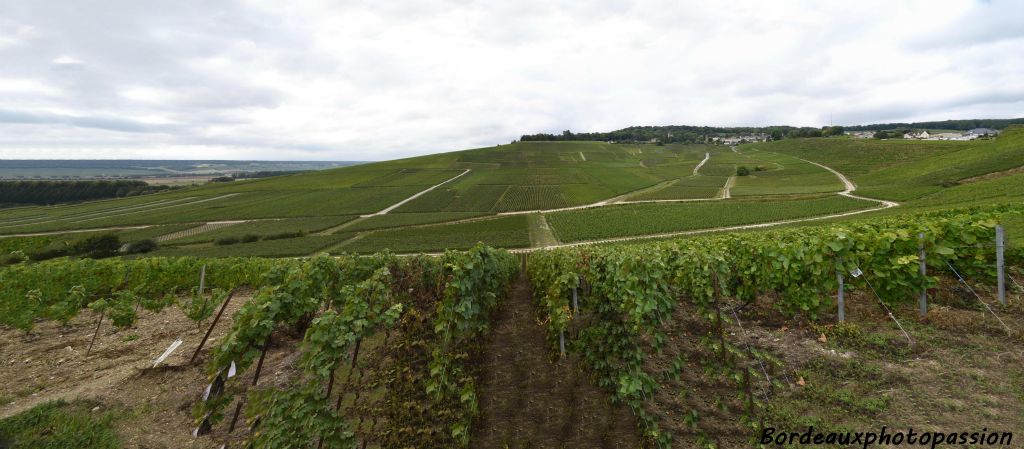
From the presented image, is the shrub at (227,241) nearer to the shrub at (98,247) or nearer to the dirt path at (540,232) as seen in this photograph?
the shrub at (98,247)

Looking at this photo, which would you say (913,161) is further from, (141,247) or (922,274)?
(141,247)

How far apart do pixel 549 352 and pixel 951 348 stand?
6.82 meters

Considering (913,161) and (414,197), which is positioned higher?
(913,161)

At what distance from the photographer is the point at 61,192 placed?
108 meters

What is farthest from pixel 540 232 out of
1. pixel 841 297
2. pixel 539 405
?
pixel 539 405

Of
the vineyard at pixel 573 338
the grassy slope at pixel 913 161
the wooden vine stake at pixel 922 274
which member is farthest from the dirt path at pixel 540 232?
the grassy slope at pixel 913 161

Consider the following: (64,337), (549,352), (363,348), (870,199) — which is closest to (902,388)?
(549,352)

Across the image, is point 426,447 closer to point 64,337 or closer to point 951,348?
point 951,348

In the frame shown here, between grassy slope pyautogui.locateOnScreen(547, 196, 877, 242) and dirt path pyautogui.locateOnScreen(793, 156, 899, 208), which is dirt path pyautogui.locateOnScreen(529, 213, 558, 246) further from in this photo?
dirt path pyautogui.locateOnScreen(793, 156, 899, 208)

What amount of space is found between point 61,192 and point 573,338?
551ft

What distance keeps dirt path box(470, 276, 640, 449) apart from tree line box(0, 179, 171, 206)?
151207mm

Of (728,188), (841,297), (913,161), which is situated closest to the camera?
(841,297)

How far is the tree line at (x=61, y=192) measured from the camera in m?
105

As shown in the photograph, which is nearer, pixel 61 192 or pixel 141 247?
pixel 141 247
